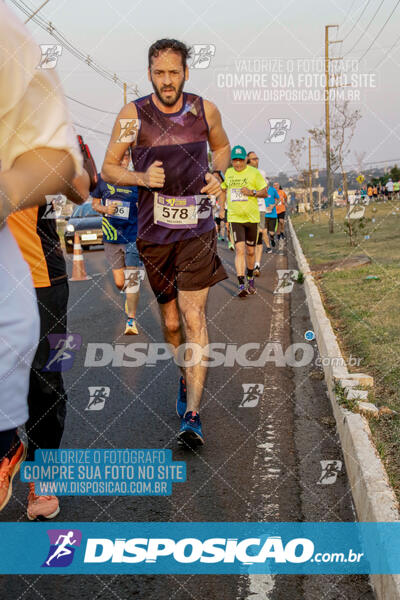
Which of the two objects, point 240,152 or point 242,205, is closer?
point 240,152

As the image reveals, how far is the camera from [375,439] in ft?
13.0

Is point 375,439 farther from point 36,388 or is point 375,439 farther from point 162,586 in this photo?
point 36,388

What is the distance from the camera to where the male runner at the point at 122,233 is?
7.71 metres

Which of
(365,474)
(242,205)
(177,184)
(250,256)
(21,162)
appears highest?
(21,162)

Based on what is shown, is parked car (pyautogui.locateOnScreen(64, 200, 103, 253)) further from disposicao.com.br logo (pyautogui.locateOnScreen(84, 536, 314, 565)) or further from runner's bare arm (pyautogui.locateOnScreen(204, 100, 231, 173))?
disposicao.com.br logo (pyautogui.locateOnScreen(84, 536, 314, 565))

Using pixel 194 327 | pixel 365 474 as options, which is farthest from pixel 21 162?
pixel 194 327

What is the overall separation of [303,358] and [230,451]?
2706 millimetres

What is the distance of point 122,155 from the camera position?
4531 mm

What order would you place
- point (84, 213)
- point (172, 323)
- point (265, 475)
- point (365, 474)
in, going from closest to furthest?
point (365, 474) < point (265, 475) < point (172, 323) < point (84, 213)

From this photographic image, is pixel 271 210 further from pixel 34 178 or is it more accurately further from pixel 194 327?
pixel 34 178

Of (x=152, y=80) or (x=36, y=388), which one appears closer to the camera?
(x=36, y=388)

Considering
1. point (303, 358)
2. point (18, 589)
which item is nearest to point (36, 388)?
point (18, 589)

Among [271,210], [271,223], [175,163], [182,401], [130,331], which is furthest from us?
[271,223]

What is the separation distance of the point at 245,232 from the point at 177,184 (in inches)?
268
